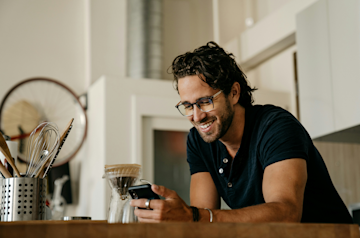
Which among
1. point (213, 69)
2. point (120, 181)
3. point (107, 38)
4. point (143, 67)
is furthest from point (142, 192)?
point (107, 38)

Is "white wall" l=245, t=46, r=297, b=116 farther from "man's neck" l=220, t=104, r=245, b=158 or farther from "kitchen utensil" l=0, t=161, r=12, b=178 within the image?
"kitchen utensil" l=0, t=161, r=12, b=178

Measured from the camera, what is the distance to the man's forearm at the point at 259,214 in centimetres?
Result: 82

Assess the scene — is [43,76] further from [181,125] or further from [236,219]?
[236,219]

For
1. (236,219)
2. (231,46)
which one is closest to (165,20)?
(231,46)

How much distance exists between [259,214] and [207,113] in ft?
1.69

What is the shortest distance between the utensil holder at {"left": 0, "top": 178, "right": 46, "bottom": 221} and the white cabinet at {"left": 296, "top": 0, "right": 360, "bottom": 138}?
1539 mm

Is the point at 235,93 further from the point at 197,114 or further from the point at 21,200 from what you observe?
the point at 21,200

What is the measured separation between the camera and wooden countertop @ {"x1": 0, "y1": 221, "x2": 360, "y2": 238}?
37cm

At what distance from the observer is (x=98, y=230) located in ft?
1.26

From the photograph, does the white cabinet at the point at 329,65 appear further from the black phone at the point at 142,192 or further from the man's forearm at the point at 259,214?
the black phone at the point at 142,192

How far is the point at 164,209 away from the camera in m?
0.76

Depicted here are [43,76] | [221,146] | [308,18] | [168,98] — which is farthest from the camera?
[43,76]

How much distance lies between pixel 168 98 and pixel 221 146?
1.62 meters

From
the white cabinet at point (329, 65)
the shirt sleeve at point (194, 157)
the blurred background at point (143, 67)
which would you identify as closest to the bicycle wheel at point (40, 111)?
the blurred background at point (143, 67)
